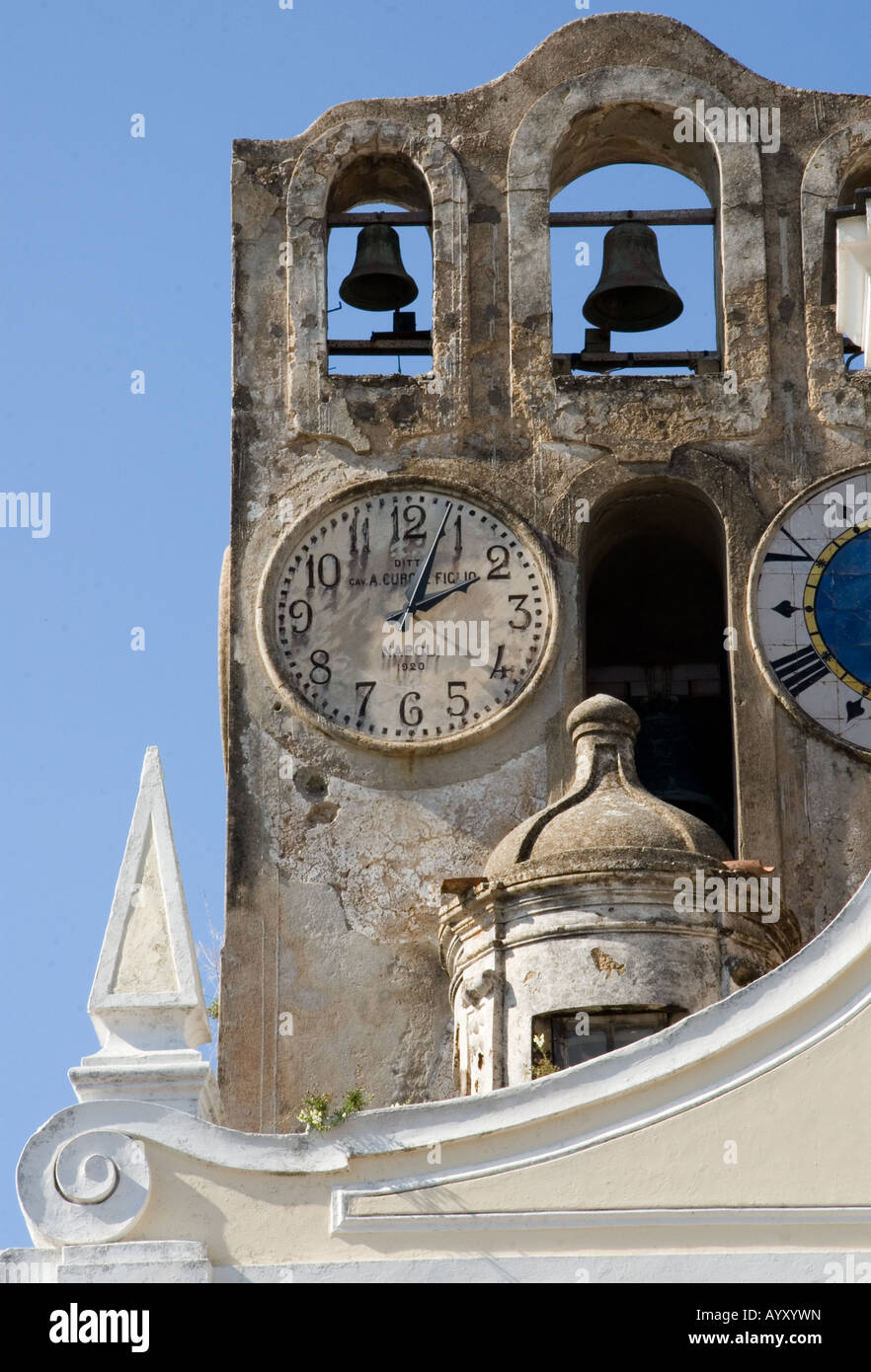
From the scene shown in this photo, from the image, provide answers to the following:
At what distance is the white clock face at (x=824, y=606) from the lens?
2044 cm

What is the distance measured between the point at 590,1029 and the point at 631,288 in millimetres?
6387

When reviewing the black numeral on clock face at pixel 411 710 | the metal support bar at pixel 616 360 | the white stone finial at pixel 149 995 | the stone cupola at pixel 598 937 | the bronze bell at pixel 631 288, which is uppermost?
the bronze bell at pixel 631 288

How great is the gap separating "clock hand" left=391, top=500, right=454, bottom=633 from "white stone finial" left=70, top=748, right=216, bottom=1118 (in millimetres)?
4800

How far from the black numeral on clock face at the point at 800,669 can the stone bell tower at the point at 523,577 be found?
1.1 inches

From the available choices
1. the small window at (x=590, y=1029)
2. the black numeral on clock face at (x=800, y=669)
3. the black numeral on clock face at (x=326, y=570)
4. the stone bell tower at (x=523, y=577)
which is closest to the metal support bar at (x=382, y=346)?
the stone bell tower at (x=523, y=577)

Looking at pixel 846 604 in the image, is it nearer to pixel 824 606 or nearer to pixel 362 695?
pixel 824 606

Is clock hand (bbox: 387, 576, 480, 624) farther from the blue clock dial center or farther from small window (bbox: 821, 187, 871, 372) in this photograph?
small window (bbox: 821, 187, 871, 372)

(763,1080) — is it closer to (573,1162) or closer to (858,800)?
(573,1162)

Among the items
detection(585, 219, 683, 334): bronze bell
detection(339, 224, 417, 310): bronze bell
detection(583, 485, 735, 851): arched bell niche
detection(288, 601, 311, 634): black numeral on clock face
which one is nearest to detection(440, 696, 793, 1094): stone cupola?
detection(583, 485, 735, 851): arched bell niche

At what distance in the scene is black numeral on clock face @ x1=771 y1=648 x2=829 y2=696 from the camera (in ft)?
67.2

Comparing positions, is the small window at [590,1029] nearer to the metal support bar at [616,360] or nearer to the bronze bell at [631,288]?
the metal support bar at [616,360]

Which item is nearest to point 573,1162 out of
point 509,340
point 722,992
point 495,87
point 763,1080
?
point 763,1080
